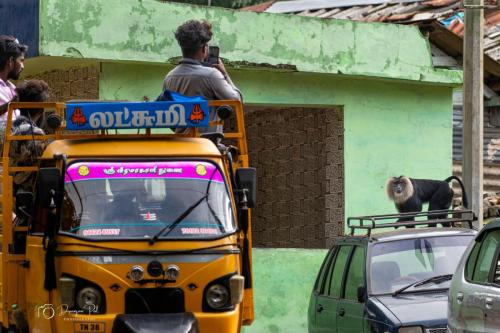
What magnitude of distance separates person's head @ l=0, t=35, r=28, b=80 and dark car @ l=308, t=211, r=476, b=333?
147 inches

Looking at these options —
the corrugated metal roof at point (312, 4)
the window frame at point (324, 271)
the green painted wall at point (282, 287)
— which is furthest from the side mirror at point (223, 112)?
the corrugated metal roof at point (312, 4)

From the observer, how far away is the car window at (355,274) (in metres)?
12.2

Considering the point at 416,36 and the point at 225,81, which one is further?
the point at 416,36

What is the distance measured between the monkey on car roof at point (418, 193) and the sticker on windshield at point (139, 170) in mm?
7061

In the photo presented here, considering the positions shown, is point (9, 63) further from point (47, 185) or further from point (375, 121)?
point (375, 121)

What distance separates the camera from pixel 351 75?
55.3ft

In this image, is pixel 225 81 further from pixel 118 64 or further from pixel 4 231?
pixel 118 64

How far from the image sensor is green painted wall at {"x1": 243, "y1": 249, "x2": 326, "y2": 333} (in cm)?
1625

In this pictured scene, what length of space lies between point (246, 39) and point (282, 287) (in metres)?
3.30

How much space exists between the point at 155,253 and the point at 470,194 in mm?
6818

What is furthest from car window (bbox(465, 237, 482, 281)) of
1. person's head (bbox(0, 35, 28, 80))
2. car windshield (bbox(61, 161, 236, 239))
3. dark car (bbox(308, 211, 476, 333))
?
person's head (bbox(0, 35, 28, 80))

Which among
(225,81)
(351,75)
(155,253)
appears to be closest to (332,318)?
(225,81)

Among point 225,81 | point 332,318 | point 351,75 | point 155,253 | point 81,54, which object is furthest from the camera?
point 351,75

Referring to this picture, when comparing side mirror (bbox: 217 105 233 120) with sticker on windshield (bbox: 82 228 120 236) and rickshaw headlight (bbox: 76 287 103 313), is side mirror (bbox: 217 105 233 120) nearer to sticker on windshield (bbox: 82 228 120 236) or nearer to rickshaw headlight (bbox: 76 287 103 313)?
sticker on windshield (bbox: 82 228 120 236)
